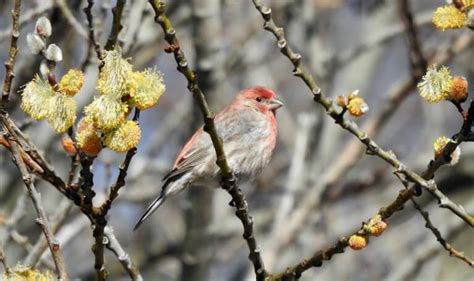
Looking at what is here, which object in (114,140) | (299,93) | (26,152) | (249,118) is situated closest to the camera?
(114,140)

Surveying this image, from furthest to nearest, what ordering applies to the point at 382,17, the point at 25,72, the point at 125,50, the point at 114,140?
the point at 382,17 < the point at 25,72 < the point at 125,50 < the point at 114,140

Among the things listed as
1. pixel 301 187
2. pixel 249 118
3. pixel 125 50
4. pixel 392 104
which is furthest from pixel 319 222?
pixel 125 50

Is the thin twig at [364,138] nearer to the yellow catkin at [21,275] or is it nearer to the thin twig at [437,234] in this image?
the thin twig at [437,234]

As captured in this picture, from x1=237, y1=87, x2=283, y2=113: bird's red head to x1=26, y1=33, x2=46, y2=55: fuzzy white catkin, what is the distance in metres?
3.41

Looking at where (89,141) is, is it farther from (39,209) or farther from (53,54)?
(53,54)

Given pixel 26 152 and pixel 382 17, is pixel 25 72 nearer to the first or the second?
pixel 26 152

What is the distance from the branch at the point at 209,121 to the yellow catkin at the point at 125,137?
0.21 metres

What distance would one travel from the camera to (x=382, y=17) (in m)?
7.98

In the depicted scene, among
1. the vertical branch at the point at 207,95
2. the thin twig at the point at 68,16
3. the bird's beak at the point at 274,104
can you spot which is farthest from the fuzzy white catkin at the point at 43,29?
the bird's beak at the point at 274,104

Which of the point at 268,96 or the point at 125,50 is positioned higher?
the point at 268,96

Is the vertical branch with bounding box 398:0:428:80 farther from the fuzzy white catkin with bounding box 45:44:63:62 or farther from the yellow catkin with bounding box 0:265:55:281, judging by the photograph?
the yellow catkin with bounding box 0:265:55:281

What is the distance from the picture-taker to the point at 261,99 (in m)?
6.20

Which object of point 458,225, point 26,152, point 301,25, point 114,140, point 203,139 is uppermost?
point 301,25

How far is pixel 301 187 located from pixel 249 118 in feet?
5.12
